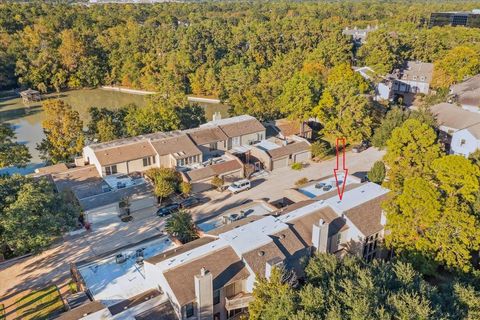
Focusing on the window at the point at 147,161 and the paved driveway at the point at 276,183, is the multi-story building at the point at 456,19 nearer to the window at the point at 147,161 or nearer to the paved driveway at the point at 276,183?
the paved driveway at the point at 276,183

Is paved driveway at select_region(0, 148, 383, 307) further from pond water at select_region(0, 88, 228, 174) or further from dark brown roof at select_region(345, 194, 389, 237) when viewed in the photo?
pond water at select_region(0, 88, 228, 174)

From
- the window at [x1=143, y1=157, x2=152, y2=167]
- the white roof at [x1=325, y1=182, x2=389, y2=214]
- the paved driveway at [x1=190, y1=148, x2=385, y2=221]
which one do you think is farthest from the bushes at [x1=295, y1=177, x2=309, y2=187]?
the window at [x1=143, y1=157, x2=152, y2=167]

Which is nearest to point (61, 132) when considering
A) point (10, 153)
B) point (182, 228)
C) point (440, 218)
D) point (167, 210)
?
point (10, 153)

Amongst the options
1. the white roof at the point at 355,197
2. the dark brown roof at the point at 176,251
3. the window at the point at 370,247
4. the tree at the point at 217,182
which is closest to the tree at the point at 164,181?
the tree at the point at 217,182

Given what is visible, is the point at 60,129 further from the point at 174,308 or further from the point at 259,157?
the point at 174,308

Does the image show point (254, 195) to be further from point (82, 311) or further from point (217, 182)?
point (82, 311)
